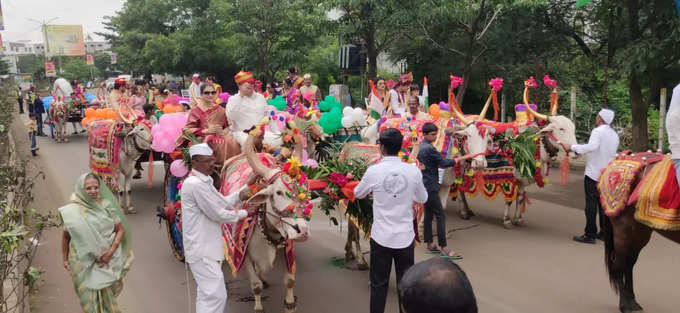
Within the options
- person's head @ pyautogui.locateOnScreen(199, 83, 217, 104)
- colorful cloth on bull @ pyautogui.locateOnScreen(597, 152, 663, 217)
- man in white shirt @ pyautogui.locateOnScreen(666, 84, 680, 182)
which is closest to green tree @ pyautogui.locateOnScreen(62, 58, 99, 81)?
person's head @ pyautogui.locateOnScreen(199, 83, 217, 104)

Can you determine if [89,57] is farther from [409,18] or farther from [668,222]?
[668,222]

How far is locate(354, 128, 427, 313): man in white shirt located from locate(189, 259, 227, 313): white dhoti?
1.34 m

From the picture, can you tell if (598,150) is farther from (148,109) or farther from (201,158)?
(148,109)

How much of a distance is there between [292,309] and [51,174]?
410 inches

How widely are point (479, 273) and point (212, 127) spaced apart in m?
3.88

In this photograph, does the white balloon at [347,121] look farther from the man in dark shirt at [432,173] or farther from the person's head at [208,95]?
the person's head at [208,95]

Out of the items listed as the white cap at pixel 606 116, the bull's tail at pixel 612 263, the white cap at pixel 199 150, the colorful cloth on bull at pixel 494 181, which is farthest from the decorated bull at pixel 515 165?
the white cap at pixel 199 150

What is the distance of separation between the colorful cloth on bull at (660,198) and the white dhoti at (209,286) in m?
4.02

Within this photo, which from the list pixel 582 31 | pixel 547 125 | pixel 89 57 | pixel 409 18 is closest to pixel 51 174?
pixel 409 18

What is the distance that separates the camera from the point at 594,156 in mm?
7176

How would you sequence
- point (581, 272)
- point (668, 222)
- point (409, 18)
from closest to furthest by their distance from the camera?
point (668, 222)
point (581, 272)
point (409, 18)

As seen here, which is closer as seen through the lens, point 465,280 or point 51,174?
point 465,280

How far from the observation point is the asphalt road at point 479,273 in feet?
18.7

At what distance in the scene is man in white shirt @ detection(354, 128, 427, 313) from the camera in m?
4.39
